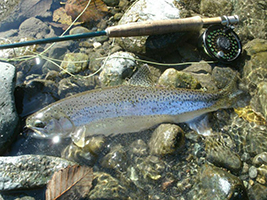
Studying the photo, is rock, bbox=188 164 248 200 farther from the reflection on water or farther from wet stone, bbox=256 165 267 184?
wet stone, bbox=256 165 267 184

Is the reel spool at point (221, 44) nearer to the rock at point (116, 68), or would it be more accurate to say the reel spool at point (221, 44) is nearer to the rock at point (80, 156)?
the rock at point (116, 68)

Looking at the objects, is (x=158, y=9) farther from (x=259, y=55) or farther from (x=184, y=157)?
(x=184, y=157)

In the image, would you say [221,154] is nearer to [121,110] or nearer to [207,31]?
[121,110]

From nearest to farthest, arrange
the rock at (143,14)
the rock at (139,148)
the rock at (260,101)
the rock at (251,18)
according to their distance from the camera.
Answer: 1. the rock at (139,148)
2. the rock at (260,101)
3. the rock at (143,14)
4. the rock at (251,18)

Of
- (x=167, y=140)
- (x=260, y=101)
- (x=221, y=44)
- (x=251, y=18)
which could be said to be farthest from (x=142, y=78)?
(x=251, y=18)

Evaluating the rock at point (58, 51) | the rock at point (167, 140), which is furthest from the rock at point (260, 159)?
the rock at point (58, 51)

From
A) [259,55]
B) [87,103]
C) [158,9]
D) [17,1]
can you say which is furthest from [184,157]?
[17,1]

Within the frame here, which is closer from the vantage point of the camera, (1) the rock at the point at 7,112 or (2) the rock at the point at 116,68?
(1) the rock at the point at 7,112
